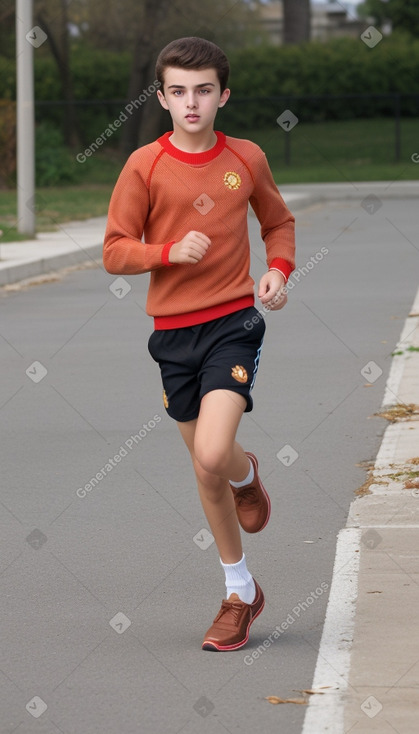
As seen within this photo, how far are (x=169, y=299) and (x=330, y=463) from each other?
282 centimetres

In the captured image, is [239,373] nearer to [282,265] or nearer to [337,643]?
[282,265]

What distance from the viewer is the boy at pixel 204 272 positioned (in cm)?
438

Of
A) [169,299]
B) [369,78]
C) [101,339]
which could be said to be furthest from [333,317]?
[369,78]

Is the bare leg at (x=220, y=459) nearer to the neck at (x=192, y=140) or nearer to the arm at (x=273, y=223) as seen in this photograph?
the arm at (x=273, y=223)

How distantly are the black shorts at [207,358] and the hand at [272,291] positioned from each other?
8 cm

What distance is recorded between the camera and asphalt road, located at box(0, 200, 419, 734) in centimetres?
418

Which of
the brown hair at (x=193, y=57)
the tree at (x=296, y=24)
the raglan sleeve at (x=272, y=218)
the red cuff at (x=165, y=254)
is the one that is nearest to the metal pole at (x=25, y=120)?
the raglan sleeve at (x=272, y=218)

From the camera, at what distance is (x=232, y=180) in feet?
14.7

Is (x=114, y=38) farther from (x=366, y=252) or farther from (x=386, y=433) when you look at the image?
(x=386, y=433)

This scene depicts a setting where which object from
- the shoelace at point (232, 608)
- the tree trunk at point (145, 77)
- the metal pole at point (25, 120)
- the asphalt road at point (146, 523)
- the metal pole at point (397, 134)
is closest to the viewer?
the asphalt road at point (146, 523)

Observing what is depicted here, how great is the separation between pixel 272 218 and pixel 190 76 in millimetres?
612

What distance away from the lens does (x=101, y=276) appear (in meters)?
16.2

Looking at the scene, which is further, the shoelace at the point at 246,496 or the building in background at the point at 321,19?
the building in background at the point at 321,19

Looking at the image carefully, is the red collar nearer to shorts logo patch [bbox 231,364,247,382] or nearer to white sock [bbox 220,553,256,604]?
shorts logo patch [bbox 231,364,247,382]
